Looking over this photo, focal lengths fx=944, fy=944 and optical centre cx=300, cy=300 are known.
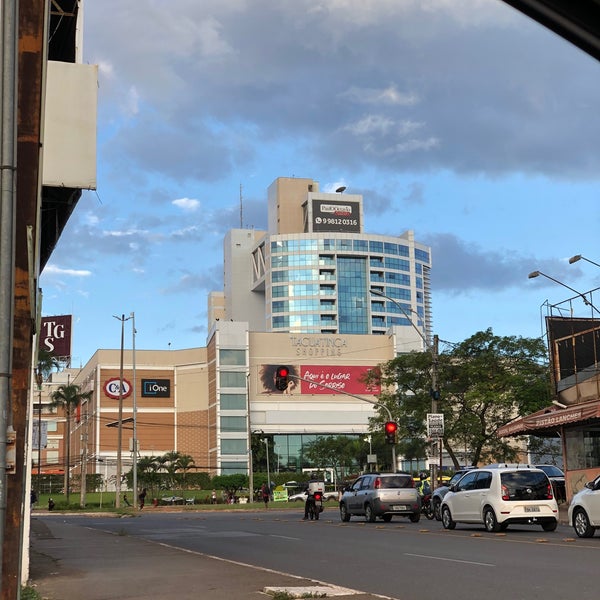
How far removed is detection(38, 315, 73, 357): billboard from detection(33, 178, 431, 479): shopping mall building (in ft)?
19.2

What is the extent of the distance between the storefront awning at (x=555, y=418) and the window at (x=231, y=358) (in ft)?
314

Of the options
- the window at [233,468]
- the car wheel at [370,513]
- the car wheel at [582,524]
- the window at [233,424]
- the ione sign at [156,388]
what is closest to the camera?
the car wheel at [582,524]

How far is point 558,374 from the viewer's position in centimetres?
3919

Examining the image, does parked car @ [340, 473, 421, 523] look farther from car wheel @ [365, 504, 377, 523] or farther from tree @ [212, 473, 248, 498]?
tree @ [212, 473, 248, 498]

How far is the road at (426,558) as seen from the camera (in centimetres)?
1217

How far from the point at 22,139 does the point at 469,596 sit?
7.93 m

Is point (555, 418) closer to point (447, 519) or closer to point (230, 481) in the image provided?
point (447, 519)

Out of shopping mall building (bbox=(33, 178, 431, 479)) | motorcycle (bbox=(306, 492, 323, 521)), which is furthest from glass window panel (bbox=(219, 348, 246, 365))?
motorcycle (bbox=(306, 492, 323, 521))

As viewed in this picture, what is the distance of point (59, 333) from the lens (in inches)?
5807

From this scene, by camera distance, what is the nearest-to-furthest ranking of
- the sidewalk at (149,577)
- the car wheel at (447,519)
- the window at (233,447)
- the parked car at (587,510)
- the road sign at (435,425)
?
1. the sidewalk at (149,577)
2. the parked car at (587,510)
3. the car wheel at (447,519)
4. the road sign at (435,425)
5. the window at (233,447)

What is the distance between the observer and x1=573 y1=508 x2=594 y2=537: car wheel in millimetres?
21172

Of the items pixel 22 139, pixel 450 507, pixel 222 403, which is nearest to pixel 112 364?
pixel 222 403

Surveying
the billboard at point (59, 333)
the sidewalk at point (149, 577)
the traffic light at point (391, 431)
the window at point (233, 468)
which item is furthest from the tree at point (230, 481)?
the sidewalk at point (149, 577)

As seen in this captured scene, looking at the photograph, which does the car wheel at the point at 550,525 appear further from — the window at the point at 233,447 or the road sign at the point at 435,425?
the window at the point at 233,447
